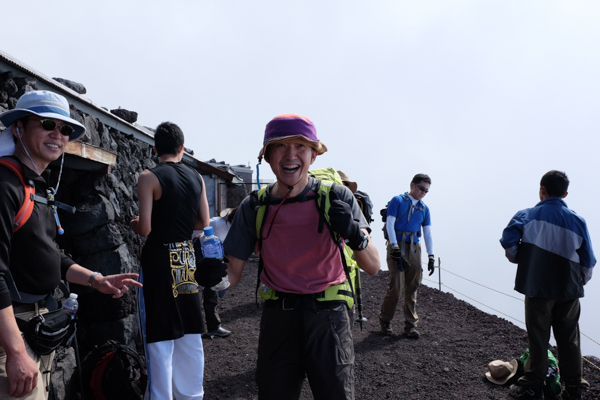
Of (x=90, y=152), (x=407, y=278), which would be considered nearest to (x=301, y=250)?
(x=90, y=152)

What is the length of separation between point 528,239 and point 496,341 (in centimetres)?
302

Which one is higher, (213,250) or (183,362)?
(213,250)

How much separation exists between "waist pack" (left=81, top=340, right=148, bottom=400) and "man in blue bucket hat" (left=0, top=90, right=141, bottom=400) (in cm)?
194

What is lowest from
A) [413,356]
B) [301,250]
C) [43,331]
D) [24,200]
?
[413,356]

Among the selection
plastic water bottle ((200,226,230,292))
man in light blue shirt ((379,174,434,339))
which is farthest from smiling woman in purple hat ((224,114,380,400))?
man in light blue shirt ((379,174,434,339))

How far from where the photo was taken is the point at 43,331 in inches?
83.1

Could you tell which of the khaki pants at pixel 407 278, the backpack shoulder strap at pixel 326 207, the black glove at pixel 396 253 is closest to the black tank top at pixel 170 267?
the backpack shoulder strap at pixel 326 207

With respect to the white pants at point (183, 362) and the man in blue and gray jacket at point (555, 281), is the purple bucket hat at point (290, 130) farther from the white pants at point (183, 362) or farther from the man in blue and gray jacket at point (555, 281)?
the man in blue and gray jacket at point (555, 281)

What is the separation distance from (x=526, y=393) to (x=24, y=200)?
538 centimetres

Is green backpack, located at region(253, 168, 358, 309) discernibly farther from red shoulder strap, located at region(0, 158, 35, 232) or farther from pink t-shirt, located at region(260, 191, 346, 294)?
red shoulder strap, located at region(0, 158, 35, 232)

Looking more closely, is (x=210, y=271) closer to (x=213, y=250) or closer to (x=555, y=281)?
(x=213, y=250)

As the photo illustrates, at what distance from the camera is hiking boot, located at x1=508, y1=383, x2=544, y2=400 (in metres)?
4.64

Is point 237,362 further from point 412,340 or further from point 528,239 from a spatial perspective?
point 528,239

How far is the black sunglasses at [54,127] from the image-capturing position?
222 centimetres
